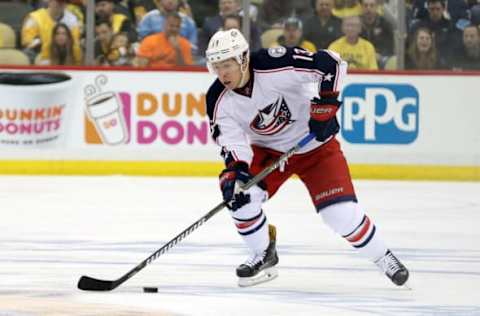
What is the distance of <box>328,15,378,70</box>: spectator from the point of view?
10609mm

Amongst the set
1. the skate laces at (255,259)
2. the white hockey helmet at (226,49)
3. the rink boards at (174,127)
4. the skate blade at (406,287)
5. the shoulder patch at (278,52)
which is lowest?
the rink boards at (174,127)

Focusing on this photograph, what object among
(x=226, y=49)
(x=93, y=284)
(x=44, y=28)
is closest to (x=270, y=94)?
(x=226, y=49)

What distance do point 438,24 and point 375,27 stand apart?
0.50 metres

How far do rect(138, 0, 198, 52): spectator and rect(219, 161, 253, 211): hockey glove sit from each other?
214 inches

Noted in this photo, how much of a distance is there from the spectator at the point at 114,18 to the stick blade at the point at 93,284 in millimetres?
5785

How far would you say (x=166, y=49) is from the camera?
10.7 meters

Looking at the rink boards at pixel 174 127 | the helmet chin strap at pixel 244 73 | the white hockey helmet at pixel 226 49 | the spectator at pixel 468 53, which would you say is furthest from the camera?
the spectator at pixel 468 53

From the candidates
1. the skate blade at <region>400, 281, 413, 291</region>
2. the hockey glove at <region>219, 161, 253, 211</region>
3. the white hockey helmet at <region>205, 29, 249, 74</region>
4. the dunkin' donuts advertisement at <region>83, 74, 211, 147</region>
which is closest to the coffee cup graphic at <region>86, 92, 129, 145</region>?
the dunkin' donuts advertisement at <region>83, 74, 211, 147</region>

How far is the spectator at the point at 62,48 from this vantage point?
34.8 ft

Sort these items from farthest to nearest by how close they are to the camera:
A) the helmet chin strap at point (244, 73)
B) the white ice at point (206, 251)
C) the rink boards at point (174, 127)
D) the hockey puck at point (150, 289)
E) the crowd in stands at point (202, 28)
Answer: the crowd in stands at point (202, 28) < the rink boards at point (174, 127) < the helmet chin strap at point (244, 73) < the hockey puck at point (150, 289) < the white ice at point (206, 251)

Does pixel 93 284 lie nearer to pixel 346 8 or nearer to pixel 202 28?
pixel 202 28

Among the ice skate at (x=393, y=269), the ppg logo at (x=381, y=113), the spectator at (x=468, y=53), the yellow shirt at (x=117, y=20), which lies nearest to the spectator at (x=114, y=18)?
the yellow shirt at (x=117, y=20)

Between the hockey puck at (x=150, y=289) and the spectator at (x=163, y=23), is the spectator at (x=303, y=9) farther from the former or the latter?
the hockey puck at (x=150, y=289)

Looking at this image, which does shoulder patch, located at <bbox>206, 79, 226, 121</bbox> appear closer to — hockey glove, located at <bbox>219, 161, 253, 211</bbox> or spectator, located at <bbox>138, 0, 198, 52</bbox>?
hockey glove, located at <bbox>219, 161, 253, 211</bbox>
